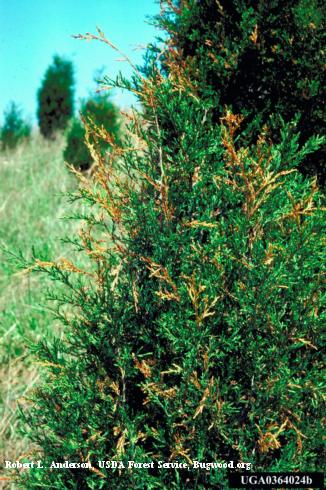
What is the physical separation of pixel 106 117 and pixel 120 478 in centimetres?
973

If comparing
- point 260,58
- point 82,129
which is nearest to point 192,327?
point 260,58

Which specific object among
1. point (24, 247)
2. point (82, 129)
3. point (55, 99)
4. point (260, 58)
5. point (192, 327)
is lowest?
point (192, 327)

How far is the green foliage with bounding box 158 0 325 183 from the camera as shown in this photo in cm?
281

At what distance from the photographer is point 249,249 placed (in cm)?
221

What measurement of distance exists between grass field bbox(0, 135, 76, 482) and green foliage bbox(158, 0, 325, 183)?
1.15 m

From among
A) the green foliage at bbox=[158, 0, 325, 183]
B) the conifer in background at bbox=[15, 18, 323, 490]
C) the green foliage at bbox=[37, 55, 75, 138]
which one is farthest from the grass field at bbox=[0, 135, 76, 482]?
the green foliage at bbox=[37, 55, 75, 138]

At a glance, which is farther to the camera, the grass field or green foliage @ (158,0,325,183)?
the grass field

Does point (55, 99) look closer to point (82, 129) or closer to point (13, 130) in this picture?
point (13, 130)

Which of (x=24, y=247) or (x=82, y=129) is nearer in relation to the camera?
(x=24, y=247)

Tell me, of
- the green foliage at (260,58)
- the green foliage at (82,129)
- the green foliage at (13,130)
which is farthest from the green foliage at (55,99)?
the green foliage at (260,58)

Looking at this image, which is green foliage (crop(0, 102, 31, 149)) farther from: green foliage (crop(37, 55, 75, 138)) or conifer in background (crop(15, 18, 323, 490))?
conifer in background (crop(15, 18, 323, 490))

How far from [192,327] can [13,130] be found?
47.2 feet

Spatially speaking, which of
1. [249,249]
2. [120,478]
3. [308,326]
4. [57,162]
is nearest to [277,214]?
[249,249]

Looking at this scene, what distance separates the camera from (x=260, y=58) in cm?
292
